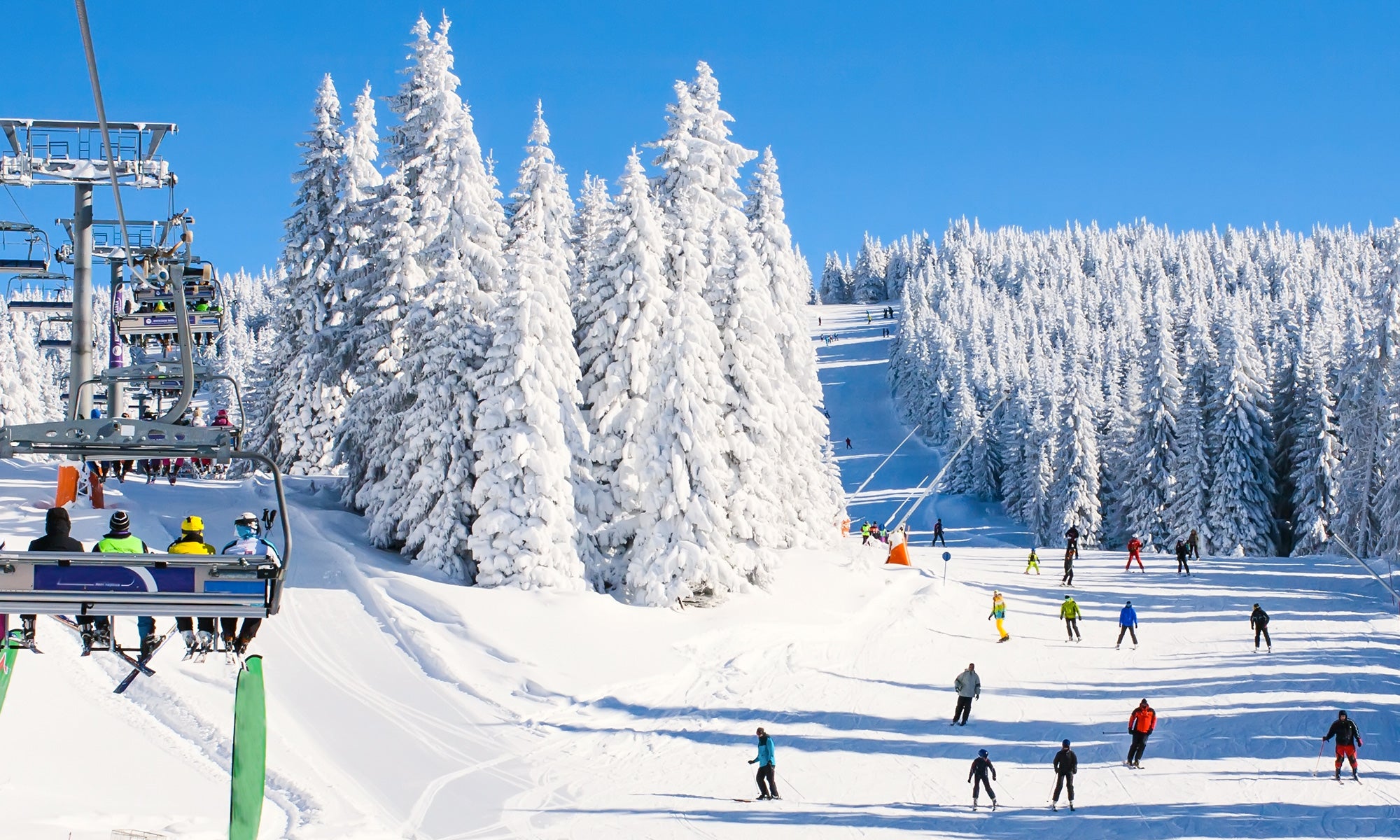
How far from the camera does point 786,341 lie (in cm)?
4203

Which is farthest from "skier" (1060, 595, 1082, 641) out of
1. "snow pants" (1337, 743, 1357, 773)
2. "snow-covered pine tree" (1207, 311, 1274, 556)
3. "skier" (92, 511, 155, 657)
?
"snow-covered pine tree" (1207, 311, 1274, 556)

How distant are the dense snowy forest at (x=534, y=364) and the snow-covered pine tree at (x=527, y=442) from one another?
2.1 inches

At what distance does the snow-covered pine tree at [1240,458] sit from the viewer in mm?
58531

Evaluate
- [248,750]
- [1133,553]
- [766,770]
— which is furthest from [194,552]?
[1133,553]

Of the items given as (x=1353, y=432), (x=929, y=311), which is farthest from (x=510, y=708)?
(x=929, y=311)

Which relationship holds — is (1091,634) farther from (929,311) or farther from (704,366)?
(929,311)

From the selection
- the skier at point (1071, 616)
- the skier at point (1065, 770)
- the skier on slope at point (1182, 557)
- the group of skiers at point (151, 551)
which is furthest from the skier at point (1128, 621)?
the group of skiers at point (151, 551)

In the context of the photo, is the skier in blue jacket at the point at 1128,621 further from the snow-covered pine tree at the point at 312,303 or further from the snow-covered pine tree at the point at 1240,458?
the snow-covered pine tree at the point at 1240,458

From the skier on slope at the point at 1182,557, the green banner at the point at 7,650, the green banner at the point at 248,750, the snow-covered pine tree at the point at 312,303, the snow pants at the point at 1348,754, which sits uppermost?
the snow-covered pine tree at the point at 312,303

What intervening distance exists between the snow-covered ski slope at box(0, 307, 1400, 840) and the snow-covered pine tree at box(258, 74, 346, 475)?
10.4 feet

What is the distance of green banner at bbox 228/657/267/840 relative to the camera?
9.53m

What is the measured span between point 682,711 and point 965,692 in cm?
595

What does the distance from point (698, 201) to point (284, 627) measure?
61.0ft

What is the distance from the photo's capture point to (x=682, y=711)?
2500 centimetres
